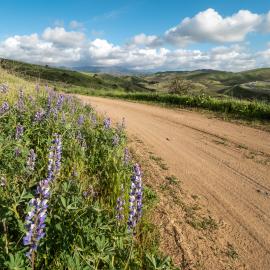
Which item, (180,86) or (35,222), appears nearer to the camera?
(35,222)

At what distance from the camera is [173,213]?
213 inches

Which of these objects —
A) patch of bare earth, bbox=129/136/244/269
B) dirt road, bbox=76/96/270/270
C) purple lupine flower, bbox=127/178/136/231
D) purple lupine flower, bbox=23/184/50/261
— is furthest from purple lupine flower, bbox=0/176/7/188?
dirt road, bbox=76/96/270/270

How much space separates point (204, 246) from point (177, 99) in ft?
52.5

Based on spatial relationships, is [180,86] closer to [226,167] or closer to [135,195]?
[226,167]

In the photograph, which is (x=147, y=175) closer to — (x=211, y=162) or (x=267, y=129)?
(x=211, y=162)

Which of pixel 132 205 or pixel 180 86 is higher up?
pixel 180 86

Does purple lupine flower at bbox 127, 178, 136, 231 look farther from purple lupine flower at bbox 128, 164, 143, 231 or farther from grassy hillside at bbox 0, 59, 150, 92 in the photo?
grassy hillside at bbox 0, 59, 150, 92

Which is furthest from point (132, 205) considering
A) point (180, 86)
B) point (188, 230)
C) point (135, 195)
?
point (180, 86)

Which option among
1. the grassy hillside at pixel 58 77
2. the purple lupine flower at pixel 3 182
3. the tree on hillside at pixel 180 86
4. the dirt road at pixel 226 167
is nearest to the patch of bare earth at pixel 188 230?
the dirt road at pixel 226 167

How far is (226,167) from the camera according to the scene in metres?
7.67

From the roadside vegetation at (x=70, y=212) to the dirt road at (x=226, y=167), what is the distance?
1.18 metres

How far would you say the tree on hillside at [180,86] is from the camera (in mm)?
26075

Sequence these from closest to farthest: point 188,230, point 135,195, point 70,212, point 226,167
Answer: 1. point 135,195
2. point 70,212
3. point 188,230
4. point 226,167

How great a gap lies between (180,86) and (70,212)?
77.3ft
